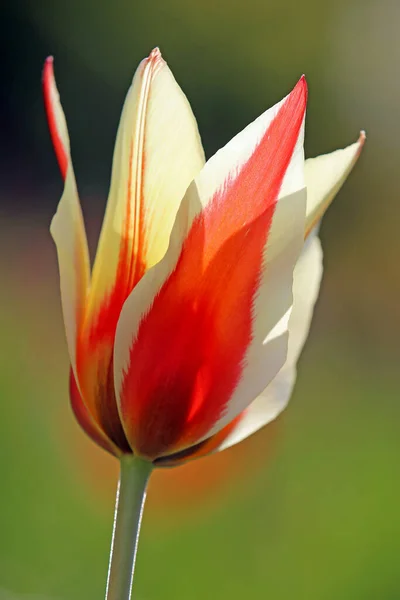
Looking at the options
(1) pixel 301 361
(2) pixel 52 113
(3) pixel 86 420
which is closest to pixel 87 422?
(3) pixel 86 420

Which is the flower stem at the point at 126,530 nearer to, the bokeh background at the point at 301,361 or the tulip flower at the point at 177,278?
the tulip flower at the point at 177,278

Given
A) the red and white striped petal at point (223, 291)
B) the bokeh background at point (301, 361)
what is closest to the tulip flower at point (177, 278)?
the red and white striped petal at point (223, 291)

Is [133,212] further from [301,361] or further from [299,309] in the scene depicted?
[301,361]

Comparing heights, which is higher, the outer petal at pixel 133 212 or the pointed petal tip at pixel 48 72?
the pointed petal tip at pixel 48 72

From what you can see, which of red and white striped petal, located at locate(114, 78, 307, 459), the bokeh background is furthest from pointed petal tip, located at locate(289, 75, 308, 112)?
the bokeh background

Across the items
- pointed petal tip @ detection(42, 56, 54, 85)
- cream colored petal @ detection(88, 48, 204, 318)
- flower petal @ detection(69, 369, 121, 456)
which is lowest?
flower petal @ detection(69, 369, 121, 456)

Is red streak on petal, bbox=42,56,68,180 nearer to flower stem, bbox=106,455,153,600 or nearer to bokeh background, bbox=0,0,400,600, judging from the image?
flower stem, bbox=106,455,153,600
